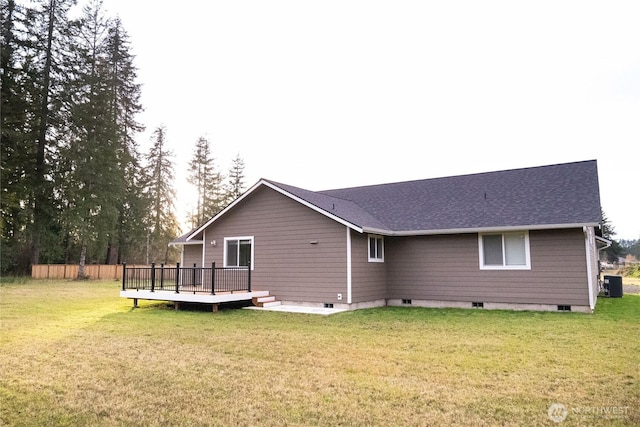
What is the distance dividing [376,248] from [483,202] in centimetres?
382

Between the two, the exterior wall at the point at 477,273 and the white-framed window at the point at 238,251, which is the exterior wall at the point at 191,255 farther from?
the exterior wall at the point at 477,273

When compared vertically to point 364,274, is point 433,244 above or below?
above

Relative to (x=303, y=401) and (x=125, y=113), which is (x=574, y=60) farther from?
(x=125, y=113)

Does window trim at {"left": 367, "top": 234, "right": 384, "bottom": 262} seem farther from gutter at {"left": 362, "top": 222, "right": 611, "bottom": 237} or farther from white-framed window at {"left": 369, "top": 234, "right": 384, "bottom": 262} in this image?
gutter at {"left": 362, "top": 222, "right": 611, "bottom": 237}

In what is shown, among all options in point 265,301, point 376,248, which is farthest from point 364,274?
point 265,301

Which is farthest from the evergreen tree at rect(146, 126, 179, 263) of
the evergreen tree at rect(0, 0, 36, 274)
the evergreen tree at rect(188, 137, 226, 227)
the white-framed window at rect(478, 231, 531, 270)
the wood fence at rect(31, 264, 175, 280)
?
the white-framed window at rect(478, 231, 531, 270)

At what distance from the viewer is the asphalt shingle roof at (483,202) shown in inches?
452

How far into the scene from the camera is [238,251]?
555 inches

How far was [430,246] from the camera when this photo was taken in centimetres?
1291

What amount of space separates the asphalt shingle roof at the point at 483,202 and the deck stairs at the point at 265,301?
3.36 meters

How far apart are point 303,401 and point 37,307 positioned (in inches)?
446

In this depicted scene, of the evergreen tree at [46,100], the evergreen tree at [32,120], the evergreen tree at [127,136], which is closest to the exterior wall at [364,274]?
the evergreen tree at [32,120]

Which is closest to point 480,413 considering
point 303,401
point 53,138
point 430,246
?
point 303,401
